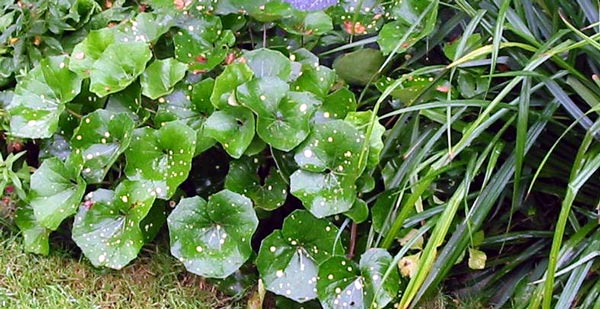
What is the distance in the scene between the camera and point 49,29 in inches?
94.7

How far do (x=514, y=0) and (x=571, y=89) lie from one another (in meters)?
0.29

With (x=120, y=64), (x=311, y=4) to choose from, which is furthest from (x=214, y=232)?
(x=311, y=4)

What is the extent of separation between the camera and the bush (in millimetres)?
1866

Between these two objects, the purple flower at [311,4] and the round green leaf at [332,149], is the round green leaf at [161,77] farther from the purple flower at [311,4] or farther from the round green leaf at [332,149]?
the purple flower at [311,4]

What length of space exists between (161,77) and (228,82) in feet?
0.78

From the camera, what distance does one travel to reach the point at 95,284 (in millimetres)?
2133

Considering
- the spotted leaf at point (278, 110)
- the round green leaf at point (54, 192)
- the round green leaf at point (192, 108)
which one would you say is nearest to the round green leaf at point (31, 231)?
the round green leaf at point (54, 192)

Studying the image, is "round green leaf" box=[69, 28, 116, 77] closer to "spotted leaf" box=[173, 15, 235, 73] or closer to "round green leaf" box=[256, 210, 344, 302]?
"spotted leaf" box=[173, 15, 235, 73]

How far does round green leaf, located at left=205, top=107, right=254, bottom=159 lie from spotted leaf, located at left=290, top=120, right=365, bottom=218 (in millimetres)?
146

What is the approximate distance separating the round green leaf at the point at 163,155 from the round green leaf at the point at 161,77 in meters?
0.12

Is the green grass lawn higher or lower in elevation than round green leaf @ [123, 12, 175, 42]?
lower

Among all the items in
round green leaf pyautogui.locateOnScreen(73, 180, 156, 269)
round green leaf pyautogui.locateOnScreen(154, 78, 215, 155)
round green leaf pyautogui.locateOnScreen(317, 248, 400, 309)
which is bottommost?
round green leaf pyautogui.locateOnScreen(73, 180, 156, 269)

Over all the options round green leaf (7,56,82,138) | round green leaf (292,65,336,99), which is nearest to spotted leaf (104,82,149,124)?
round green leaf (7,56,82,138)

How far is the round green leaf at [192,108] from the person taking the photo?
203cm
